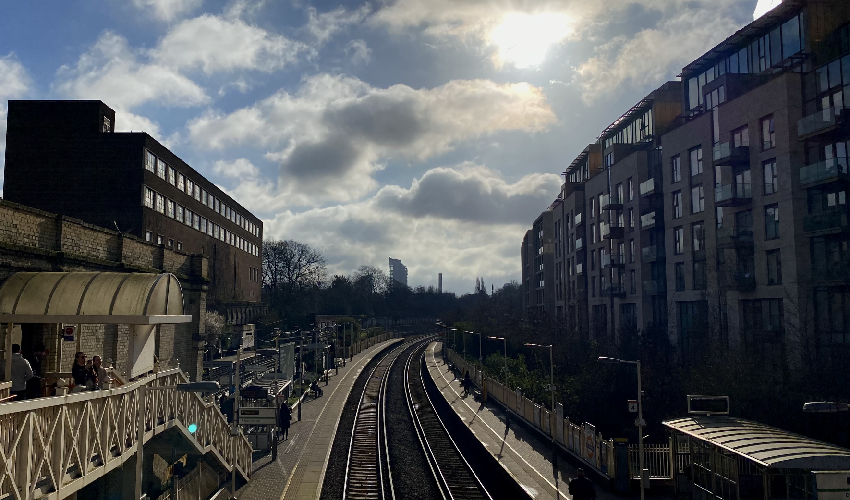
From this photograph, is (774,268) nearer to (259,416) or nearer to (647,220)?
(647,220)

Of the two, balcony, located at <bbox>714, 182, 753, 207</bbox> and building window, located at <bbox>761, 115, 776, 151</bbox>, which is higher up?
building window, located at <bbox>761, 115, 776, 151</bbox>

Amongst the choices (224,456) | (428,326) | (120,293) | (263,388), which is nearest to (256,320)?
(263,388)

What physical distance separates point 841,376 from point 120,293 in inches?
1054

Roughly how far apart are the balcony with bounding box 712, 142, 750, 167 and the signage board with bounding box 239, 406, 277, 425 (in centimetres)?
3069

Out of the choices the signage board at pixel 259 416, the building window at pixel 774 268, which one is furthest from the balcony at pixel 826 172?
the signage board at pixel 259 416

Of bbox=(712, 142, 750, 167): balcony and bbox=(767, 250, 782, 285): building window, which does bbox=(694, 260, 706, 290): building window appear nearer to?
bbox=(767, 250, 782, 285): building window

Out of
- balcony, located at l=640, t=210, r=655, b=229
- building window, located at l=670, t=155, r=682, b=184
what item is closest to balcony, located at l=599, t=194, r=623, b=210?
balcony, located at l=640, t=210, r=655, b=229

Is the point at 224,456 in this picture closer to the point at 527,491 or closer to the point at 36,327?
the point at 36,327

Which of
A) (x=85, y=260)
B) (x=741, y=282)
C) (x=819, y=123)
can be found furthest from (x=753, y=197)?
(x=85, y=260)

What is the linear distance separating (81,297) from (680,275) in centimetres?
4228

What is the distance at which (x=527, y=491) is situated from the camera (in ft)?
66.0

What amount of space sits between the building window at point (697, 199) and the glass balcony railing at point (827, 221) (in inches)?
399

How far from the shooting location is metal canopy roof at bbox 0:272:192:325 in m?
13.9

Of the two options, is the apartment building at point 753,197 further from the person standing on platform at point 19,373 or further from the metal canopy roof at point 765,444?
the person standing on platform at point 19,373
